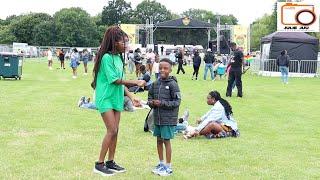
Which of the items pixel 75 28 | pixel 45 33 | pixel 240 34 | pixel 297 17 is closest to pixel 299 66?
pixel 297 17

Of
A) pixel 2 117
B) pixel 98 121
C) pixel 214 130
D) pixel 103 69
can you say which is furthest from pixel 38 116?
pixel 103 69

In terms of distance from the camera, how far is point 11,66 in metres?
25.9

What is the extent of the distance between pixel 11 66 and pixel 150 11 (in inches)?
4015

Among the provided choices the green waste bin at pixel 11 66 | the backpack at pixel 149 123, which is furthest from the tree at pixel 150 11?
the backpack at pixel 149 123

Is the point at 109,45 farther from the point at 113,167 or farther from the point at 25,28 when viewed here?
the point at 25,28

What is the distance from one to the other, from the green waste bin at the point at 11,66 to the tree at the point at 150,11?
324 feet

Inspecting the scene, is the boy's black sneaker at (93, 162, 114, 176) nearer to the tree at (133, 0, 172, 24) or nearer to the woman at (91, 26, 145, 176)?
the woman at (91, 26, 145, 176)

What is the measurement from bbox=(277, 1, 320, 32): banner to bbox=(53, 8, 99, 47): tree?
66.5m

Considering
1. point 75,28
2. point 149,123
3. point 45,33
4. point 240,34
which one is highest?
point 75,28

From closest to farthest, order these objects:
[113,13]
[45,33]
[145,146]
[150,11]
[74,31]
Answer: [145,146]
[74,31]
[45,33]
[113,13]
[150,11]

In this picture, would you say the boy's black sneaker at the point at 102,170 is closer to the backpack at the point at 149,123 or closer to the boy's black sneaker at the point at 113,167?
the boy's black sneaker at the point at 113,167

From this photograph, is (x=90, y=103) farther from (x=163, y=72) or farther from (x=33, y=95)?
(x=163, y=72)

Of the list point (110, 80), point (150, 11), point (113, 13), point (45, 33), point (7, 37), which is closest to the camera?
point (110, 80)

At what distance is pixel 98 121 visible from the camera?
12.1 meters
